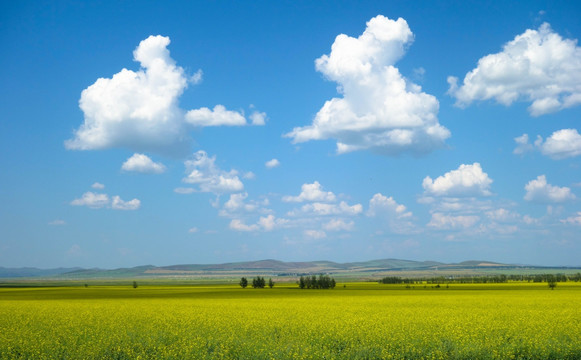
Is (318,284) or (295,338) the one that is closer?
(295,338)

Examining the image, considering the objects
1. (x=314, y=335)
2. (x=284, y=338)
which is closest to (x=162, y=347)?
(x=284, y=338)

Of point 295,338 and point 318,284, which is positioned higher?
point 295,338

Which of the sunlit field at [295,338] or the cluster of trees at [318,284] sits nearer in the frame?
the sunlit field at [295,338]

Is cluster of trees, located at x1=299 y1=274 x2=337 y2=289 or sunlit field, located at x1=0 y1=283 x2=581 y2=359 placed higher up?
sunlit field, located at x1=0 y1=283 x2=581 y2=359

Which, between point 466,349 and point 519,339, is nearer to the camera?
point 466,349

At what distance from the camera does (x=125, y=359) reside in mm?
Result: 25297

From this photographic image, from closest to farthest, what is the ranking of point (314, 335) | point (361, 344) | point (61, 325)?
point (361, 344) < point (314, 335) < point (61, 325)

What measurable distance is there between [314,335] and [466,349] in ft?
30.0

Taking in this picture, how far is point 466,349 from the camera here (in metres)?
25.2

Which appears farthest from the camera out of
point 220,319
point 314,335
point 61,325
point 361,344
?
point 220,319

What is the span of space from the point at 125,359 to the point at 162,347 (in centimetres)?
195

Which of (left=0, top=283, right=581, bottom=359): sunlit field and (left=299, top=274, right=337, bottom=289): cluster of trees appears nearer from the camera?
(left=0, top=283, right=581, bottom=359): sunlit field

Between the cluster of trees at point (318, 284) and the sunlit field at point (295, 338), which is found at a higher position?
the sunlit field at point (295, 338)

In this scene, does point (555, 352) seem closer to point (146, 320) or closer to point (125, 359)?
point (125, 359)
